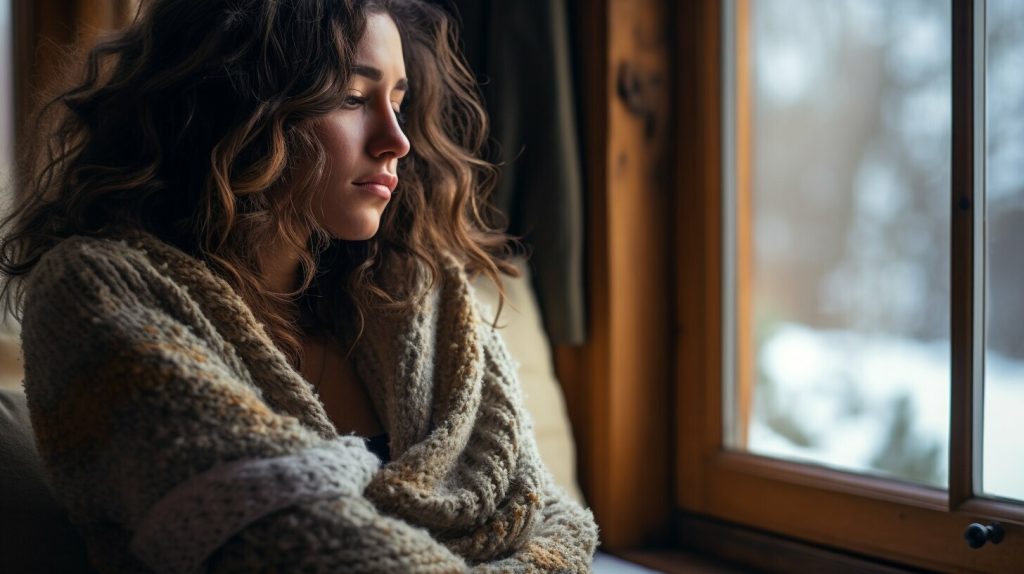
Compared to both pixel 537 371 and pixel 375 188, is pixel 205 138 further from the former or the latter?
pixel 537 371

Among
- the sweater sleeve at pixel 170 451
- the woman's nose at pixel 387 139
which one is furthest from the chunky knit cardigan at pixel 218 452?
the woman's nose at pixel 387 139

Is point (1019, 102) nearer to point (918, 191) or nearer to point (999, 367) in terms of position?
point (918, 191)

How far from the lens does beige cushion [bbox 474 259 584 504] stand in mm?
1420

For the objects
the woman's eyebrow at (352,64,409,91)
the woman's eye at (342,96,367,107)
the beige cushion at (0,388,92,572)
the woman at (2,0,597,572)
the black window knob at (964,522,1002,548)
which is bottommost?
the black window knob at (964,522,1002,548)

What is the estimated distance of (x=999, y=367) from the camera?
1.09 meters

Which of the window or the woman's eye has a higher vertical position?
the woman's eye

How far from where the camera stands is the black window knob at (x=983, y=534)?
1.05 metres

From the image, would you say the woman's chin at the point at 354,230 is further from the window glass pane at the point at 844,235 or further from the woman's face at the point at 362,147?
the window glass pane at the point at 844,235

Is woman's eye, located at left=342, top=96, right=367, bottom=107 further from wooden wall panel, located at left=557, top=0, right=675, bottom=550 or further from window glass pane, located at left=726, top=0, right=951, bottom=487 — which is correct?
window glass pane, located at left=726, top=0, right=951, bottom=487

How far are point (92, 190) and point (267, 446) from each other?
373 millimetres

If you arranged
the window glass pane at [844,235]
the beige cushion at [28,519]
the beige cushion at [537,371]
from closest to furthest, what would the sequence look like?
the beige cushion at [28,519]
the window glass pane at [844,235]
the beige cushion at [537,371]

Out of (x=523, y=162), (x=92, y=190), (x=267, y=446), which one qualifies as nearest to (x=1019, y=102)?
(x=523, y=162)

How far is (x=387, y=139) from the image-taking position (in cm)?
105

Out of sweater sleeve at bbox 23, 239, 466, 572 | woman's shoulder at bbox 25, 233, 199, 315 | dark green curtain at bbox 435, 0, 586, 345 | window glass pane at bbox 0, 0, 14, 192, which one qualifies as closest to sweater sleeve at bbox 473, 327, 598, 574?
sweater sleeve at bbox 23, 239, 466, 572
